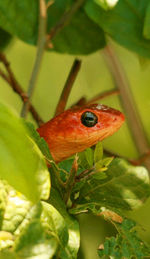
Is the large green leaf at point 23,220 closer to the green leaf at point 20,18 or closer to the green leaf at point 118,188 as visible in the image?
the green leaf at point 118,188

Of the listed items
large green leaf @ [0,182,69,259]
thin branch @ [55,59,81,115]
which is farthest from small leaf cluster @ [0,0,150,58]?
large green leaf @ [0,182,69,259]

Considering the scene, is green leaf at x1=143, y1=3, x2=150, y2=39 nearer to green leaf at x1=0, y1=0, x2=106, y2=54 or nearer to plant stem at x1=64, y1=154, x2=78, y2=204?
green leaf at x1=0, y1=0, x2=106, y2=54

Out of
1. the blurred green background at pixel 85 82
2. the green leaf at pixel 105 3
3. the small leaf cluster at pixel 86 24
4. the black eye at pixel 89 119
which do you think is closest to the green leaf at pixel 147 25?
the small leaf cluster at pixel 86 24

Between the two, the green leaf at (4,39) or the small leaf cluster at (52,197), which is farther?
the green leaf at (4,39)

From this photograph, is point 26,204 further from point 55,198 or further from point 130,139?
point 130,139

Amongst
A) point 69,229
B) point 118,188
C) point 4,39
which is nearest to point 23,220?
point 69,229

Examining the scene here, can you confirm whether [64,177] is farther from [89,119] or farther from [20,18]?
[20,18]
